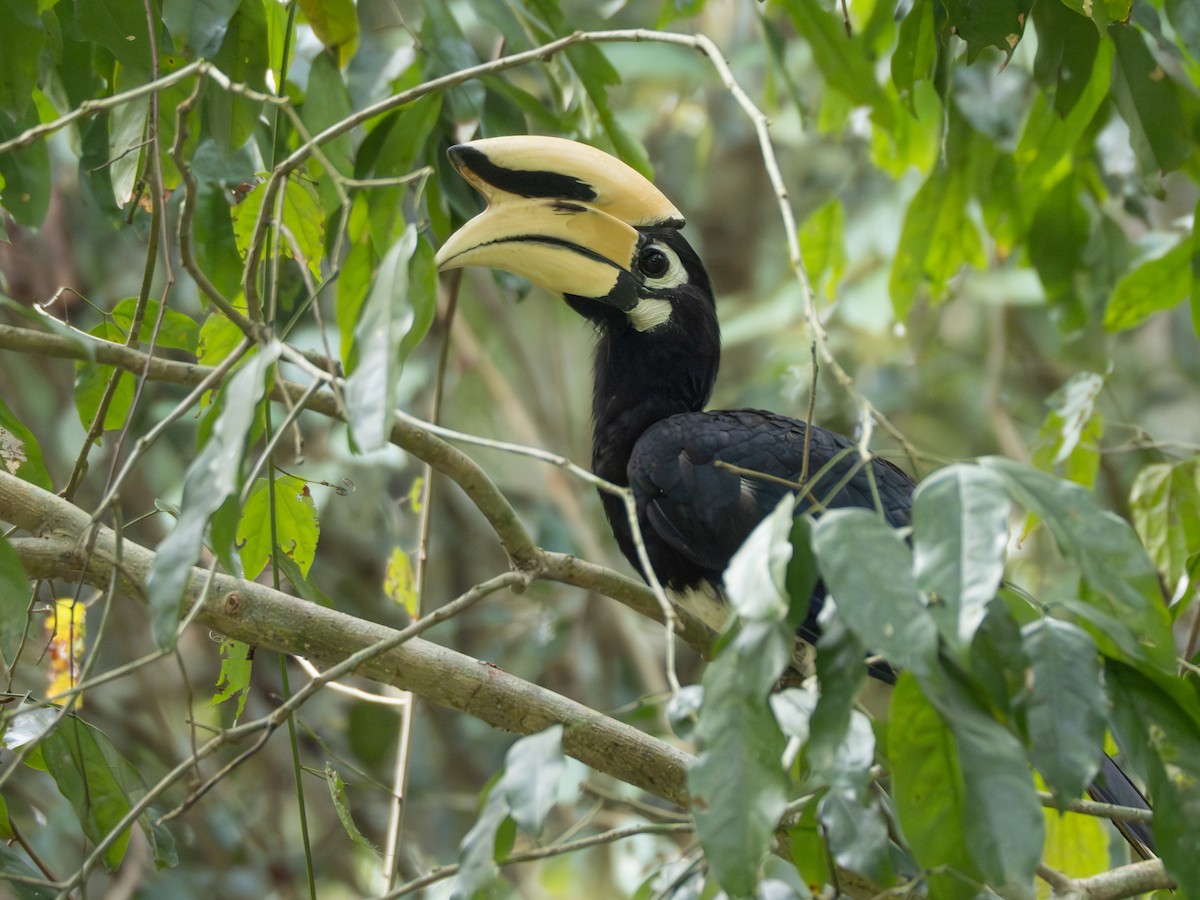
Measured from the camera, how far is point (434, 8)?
2.04 meters

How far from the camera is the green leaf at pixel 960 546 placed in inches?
33.9

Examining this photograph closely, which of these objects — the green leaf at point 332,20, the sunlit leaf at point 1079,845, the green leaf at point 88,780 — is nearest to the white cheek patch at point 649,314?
the green leaf at point 332,20

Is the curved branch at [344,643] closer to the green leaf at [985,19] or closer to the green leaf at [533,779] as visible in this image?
Answer: the green leaf at [533,779]

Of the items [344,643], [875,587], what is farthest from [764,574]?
[344,643]

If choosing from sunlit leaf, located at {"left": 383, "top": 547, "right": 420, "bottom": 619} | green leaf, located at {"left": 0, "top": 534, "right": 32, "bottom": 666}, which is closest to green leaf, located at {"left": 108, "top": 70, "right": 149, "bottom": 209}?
green leaf, located at {"left": 0, "top": 534, "right": 32, "bottom": 666}

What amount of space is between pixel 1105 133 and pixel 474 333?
2302 mm

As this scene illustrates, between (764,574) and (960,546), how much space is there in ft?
0.45

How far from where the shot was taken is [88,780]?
4.98 feet

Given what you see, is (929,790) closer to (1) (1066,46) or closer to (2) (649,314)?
(1) (1066,46)

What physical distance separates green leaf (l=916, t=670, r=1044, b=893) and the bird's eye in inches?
64.4

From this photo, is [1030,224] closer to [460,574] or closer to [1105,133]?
[1105,133]

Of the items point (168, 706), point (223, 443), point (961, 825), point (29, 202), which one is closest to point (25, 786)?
point (168, 706)

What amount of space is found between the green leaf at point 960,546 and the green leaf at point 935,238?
5.49ft

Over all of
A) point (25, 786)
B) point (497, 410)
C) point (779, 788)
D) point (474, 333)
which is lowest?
point (25, 786)
